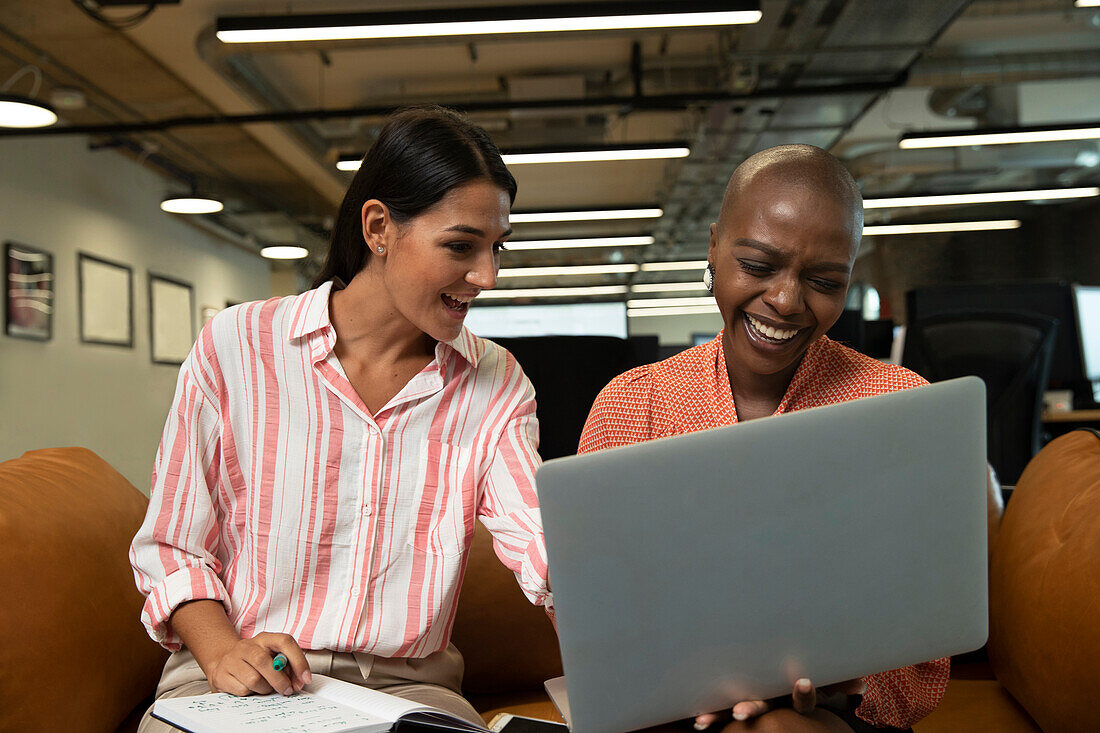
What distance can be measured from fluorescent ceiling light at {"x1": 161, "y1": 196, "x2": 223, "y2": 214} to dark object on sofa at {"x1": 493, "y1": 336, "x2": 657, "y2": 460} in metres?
5.74

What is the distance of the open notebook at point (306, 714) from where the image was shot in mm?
900

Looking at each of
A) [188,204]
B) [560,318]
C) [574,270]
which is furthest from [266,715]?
[574,270]

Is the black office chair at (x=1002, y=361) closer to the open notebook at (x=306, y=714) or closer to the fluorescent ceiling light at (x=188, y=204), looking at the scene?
the open notebook at (x=306, y=714)

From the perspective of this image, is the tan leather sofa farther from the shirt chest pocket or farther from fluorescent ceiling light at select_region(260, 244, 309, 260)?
fluorescent ceiling light at select_region(260, 244, 309, 260)

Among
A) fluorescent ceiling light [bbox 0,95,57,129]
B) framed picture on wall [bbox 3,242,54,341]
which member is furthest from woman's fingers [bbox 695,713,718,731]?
framed picture on wall [bbox 3,242,54,341]

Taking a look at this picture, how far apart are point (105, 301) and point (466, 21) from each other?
3.96 metres

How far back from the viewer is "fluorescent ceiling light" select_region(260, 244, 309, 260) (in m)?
8.52

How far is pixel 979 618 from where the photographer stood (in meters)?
0.90

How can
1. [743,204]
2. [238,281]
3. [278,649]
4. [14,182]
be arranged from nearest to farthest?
1. [278,649]
2. [743,204]
3. [14,182]
4. [238,281]

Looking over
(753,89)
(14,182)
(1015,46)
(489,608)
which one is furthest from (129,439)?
(1015,46)

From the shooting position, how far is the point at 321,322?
4.29 ft

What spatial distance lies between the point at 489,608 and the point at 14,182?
580 cm

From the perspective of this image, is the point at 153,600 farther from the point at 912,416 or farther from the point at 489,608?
the point at 912,416

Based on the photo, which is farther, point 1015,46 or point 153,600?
point 1015,46
